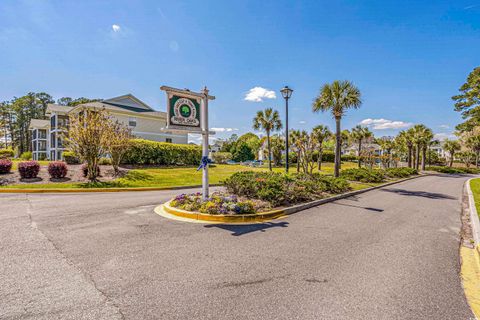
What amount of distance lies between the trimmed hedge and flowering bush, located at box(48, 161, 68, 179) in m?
4.81

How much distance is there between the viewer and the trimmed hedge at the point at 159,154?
2011 cm

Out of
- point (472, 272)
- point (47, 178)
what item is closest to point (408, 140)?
point (472, 272)

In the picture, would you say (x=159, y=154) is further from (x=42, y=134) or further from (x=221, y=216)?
(x=42, y=134)

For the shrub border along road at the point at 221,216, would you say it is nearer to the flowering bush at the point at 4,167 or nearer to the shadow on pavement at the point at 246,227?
the shadow on pavement at the point at 246,227

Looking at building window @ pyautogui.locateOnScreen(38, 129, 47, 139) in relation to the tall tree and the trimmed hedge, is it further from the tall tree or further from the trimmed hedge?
the tall tree

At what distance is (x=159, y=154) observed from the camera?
2202 centimetres

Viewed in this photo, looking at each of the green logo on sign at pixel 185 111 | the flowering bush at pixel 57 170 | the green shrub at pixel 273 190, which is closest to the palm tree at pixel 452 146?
the green shrub at pixel 273 190

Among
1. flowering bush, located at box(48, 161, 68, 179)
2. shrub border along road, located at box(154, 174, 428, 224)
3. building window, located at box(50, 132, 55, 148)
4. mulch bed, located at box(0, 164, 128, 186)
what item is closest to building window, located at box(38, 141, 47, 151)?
building window, located at box(50, 132, 55, 148)

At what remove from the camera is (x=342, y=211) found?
27.1ft

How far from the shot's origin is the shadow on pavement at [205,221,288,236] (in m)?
5.69

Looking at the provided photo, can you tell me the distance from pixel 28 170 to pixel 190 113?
11.5 meters

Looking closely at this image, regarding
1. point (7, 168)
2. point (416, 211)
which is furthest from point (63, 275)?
point (7, 168)

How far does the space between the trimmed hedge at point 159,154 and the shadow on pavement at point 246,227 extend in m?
14.6

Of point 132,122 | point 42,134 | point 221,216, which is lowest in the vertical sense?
point 221,216
